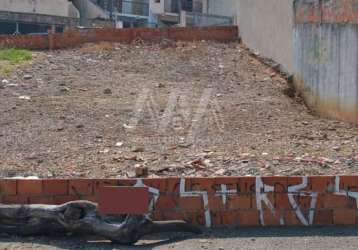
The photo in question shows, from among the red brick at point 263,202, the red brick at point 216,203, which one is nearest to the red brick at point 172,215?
the red brick at point 216,203

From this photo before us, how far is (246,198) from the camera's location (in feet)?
18.3

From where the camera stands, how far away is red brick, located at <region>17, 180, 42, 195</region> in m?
5.61

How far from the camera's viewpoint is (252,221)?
Result: 18.3 feet

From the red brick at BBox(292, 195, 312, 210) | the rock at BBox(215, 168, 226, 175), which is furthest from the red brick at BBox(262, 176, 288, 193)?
the rock at BBox(215, 168, 226, 175)

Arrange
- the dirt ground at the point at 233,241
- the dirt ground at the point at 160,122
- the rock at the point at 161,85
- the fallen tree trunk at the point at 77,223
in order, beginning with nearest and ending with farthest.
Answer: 1. the dirt ground at the point at 233,241
2. the fallen tree trunk at the point at 77,223
3. the dirt ground at the point at 160,122
4. the rock at the point at 161,85

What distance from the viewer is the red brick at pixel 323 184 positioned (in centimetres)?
557

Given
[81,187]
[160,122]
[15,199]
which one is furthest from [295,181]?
[160,122]

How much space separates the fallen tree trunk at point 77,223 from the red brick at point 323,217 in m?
1.05

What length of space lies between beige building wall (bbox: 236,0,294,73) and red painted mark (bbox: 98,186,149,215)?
757 cm

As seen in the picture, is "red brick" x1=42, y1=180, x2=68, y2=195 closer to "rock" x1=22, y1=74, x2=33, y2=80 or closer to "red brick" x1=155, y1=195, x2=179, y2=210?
"red brick" x1=155, y1=195, x2=179, y2=210

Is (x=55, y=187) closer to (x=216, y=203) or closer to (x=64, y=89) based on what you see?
(x=216, y=203)

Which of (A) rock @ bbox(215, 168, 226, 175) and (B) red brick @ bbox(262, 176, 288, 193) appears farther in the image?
(A) rock @ bbox(215, 168, 226, 175)

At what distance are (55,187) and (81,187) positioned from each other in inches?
9.1

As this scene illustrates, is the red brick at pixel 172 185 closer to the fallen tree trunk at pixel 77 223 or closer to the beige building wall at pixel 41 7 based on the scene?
the fallen tree trunk at pixel 77 223
